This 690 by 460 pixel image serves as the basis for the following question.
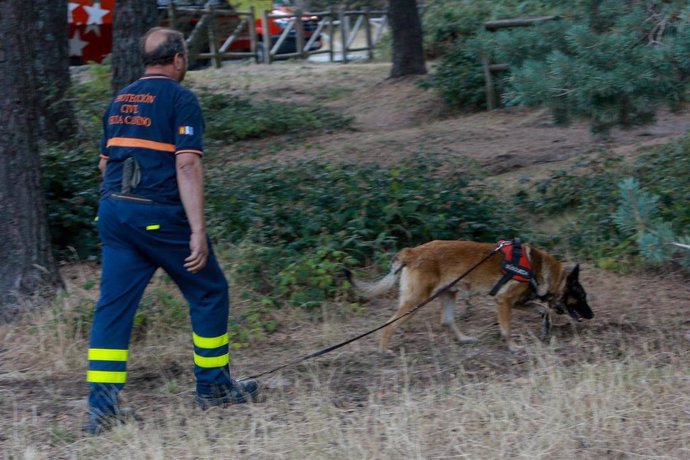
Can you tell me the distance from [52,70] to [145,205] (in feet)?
22.7

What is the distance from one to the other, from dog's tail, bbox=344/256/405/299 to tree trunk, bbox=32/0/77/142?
16.9ft

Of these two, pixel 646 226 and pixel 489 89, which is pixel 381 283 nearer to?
pixel 646 226

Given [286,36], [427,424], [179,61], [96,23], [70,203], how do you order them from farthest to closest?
[286,36], [96,23], [70,203], [179,61], [427,424]

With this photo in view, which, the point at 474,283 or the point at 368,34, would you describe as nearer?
the point at 474,283

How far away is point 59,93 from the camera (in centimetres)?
1105

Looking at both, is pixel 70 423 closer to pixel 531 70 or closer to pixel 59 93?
pixel 531 70

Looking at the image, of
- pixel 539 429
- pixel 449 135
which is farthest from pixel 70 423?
pixel 449 135

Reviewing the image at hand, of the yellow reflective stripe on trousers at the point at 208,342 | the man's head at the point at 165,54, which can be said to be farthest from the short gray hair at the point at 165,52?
the yellow reflective stripe on trousers at the point at 208,342

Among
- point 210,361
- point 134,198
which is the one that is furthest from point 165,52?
point 210,361

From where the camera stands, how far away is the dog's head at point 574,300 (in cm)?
668

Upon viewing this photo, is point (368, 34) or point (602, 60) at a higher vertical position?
point (602, 60)

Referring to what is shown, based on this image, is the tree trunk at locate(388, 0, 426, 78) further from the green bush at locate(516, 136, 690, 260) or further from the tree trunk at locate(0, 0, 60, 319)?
the tree trunk at locate(0, 0, 60, 319)

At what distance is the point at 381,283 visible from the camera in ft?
22.1

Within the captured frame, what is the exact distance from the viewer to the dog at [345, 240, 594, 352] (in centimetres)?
658
